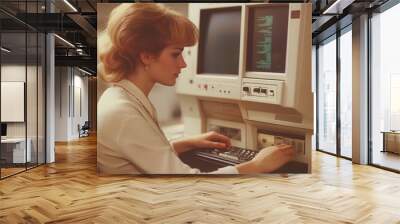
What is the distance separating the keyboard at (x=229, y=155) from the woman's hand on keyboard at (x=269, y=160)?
3.3 inches

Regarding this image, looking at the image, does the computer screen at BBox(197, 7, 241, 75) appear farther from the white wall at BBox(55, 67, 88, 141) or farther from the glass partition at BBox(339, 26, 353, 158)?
the white wall at BBox(55, 67, 88, 141)

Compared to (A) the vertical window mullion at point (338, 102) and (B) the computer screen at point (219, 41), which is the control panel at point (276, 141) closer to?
(B) the computer screen at point (219, 41)

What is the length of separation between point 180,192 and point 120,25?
2.89 metres

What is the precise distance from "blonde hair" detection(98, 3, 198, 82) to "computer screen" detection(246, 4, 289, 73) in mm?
965

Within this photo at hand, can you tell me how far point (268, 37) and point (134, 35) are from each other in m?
2.14

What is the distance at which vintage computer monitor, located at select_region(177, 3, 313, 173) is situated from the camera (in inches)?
240

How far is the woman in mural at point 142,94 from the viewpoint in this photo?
620 centimetres

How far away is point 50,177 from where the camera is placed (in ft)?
21.4

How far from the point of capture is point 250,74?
6160 mm

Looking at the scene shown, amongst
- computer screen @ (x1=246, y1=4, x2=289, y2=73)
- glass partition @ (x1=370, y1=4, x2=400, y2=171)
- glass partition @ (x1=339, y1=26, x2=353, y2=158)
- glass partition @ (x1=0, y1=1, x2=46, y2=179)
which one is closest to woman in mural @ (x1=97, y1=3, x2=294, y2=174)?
computer screen @ (x1=246, y1=4, x2=289, y2=73)

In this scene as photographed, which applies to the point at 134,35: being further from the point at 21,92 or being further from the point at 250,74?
the point at 21,92

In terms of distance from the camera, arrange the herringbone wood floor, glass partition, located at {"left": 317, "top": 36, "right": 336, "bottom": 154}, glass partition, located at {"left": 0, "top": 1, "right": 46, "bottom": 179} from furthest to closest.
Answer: glass partition, located at {"left": 317, "top": 36, "right": 336, "bottom": 154} < glass partition, located at {"left": 0, "top": 1, "right": 46, "bottom": 179} < the herringbone wood floor

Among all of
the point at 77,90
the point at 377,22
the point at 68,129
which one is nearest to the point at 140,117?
the point at 377,22

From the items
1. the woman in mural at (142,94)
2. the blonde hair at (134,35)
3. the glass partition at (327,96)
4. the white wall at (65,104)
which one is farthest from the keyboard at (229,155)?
the white wall at (65,104)
